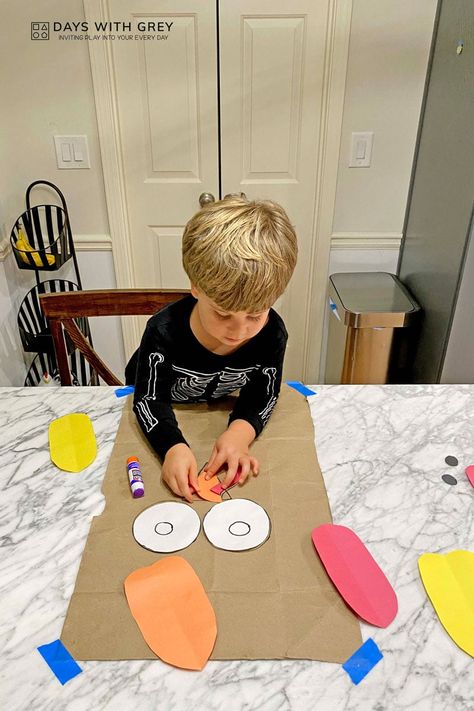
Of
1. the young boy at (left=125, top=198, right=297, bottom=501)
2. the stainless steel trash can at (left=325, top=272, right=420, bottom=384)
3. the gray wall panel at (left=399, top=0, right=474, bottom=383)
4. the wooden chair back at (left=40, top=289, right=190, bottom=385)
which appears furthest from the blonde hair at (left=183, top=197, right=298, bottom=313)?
the stainless steel trash can at (left=325, top=272, right=420, bottom=384)

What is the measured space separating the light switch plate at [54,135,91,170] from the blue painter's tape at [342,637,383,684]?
1820 mm

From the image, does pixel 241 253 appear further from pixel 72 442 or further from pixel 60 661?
pixel 60 661

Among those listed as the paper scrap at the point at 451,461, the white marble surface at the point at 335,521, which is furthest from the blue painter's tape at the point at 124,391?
the paper scrap at the point at 451,461

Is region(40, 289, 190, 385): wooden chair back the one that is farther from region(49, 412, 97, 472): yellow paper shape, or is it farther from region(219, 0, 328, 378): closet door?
region(219, 0, 328, 378): closet door

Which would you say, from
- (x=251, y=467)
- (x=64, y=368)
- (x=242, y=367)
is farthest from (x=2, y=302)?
(x=251, y=467)

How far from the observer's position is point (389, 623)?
0.65 metres

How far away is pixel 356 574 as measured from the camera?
2.31 ft

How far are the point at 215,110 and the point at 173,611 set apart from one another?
1.69 meters

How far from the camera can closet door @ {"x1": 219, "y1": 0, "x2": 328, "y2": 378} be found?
5.78ft

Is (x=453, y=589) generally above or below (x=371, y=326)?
above

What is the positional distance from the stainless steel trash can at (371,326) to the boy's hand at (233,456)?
1.06 meters

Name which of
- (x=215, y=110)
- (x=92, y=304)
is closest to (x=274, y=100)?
(x=215, y=110)

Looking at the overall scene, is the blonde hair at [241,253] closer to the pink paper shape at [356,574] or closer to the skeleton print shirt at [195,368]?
the skeleton print shirt at [195,368]

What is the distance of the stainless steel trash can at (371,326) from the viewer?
6.16ft
